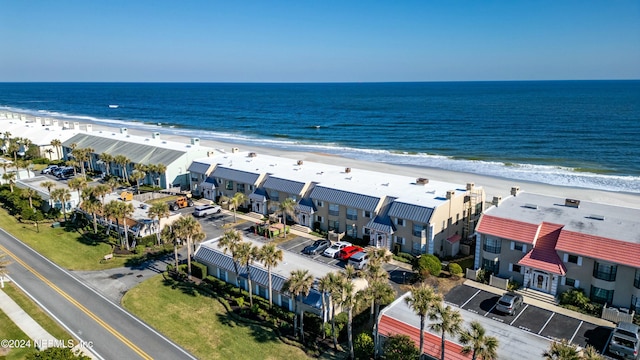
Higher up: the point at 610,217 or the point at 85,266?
the point at 610,217

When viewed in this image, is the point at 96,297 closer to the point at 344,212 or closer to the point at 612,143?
the point at 344,212

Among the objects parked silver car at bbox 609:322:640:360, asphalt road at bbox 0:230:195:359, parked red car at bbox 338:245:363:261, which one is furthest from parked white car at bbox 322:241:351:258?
parked silver car at bbox 609:322:640:360

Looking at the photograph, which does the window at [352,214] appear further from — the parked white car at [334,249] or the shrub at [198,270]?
the shrub at [198,270]

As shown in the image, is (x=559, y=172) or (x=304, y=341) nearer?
(x=304, y=341)

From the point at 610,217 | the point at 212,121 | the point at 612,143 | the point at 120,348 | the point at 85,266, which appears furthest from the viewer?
the point at 212,121

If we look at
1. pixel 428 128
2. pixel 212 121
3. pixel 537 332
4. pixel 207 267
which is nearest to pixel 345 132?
pixel 428 128

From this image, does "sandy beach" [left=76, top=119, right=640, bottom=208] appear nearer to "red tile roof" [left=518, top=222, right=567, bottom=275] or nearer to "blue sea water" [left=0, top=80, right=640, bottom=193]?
"blue sea water" [left=0, top=80, right=640, bottom=193]

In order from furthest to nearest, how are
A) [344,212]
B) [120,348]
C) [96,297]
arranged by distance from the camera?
[344,212] < [96,297] < [120,348]

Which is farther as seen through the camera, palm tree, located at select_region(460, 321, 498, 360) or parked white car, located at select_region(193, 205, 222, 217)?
parked white car, located at select_region(193, 205, 222, 217)
